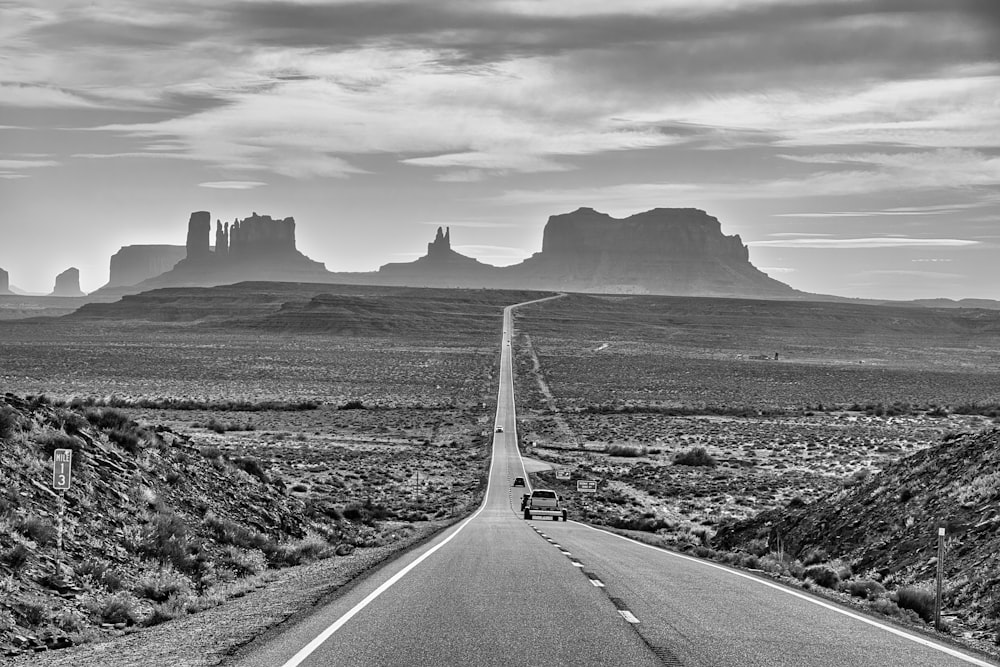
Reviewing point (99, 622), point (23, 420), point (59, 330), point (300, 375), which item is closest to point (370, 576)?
point (99, 622)

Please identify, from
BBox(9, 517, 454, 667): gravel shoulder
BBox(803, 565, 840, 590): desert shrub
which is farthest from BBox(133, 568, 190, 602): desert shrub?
BBox(803, 565, 840, 590): desert shrub

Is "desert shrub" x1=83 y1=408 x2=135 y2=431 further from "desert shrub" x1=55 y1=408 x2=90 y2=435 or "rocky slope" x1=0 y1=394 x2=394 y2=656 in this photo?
"desert shrub" x1=55 y1=408 x2=90 y2=435

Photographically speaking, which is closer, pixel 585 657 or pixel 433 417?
pixel 585 657

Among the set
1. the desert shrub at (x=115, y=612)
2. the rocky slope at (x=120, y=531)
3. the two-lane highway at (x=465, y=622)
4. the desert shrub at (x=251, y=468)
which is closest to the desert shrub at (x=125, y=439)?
the rocky slope at (x=120, y=531)

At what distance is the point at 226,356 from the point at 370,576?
411 ft

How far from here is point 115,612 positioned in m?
10.6

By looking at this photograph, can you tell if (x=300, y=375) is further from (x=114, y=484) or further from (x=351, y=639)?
(x=351, y=639)

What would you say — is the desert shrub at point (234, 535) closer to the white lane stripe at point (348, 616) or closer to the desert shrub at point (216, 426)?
the white lane stripe at point (348, 616)

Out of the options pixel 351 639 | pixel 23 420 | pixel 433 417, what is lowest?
pixel 433 417

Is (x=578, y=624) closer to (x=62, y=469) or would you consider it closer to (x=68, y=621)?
(x=68, y=621)

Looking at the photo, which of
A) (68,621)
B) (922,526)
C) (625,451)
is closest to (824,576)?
(922,526)

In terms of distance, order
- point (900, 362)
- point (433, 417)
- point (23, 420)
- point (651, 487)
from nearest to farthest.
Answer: point (23, 420)
point (651, 487)
point (433, 417)
point (900, 362)

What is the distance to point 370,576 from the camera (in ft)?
44.5

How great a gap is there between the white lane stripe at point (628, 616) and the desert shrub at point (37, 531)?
22.8 ft
